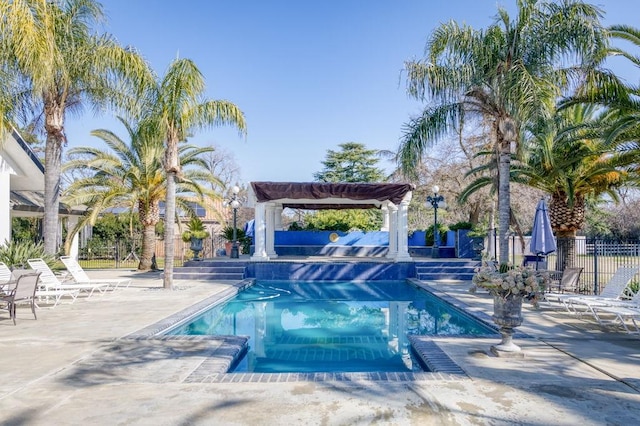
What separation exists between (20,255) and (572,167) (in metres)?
16.6

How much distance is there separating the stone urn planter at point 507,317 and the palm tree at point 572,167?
23.3 feet

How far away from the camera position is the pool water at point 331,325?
21.8 ft

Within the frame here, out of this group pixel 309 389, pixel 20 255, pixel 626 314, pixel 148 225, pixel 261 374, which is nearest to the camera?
pixel 309 389

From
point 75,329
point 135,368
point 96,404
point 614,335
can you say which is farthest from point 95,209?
point 614,335

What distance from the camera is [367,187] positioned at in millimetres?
17391

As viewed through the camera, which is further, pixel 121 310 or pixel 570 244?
pixel 570 244

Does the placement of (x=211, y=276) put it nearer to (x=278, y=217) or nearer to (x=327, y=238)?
(x=278, y=217)

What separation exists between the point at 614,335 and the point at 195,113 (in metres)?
11.9

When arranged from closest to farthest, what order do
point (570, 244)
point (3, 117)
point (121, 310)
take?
point (121, 310) < point (3, 117) < point (570, 244)

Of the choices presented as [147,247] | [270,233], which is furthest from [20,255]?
[270,233]

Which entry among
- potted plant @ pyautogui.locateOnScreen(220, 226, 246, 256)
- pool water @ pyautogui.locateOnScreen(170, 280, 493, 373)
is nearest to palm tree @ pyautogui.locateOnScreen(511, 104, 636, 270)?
pool water @ pyautogui.locateOnScreen(170, 280, 493, 373)

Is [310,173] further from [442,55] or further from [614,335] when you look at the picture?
[614,335]

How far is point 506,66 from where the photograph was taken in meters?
11.3

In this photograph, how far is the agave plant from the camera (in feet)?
36.2
